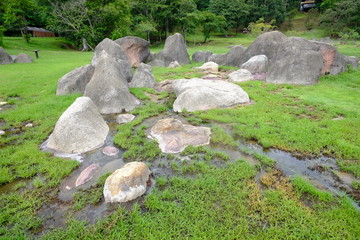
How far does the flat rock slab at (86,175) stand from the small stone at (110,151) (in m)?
0.62

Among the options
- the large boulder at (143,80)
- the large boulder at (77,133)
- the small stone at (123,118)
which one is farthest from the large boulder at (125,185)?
the large boulder at (143,80)

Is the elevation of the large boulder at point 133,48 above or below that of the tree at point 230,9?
below

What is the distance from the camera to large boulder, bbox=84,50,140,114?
859 centimetres

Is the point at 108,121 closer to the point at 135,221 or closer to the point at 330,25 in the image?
the point at 135,221

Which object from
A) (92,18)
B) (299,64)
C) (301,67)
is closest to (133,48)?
(299,64)

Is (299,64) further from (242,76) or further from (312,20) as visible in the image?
(312,20)

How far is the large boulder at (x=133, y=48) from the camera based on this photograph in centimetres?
1889

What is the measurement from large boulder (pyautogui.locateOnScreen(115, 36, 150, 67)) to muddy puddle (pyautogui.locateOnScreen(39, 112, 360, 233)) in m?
14.3

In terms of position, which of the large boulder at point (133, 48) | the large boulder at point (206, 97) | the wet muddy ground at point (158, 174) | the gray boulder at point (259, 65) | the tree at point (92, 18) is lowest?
the wet muddy ground at point (158, 174)

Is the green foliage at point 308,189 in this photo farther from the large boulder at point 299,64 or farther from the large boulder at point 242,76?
the large boulder at point 242,76

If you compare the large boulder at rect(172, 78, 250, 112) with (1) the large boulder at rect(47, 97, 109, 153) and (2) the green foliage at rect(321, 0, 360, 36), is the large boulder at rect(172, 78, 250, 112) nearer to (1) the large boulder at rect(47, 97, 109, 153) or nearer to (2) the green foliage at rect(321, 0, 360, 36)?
(1) the large boulder at rect(47, 97, 109, 153)

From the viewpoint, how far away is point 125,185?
13.4 ft

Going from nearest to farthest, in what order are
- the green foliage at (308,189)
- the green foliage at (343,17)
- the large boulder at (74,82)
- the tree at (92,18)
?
the green foliage at (308,189)
the large boulder at (74,82)
the tree at (92,18)
the green foliage at (343,17)

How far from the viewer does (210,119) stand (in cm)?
766
